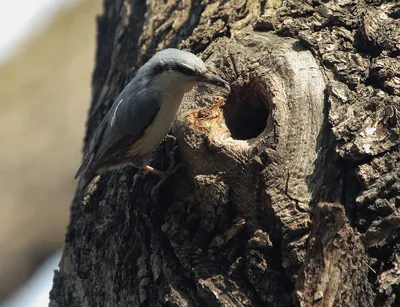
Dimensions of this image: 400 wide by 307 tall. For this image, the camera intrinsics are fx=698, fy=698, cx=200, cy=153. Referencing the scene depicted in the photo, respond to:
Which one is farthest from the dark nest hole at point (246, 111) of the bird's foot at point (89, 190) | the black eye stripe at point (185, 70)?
the bird's foot at point (89, 190)

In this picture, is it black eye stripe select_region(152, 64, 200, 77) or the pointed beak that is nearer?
the pointed beak

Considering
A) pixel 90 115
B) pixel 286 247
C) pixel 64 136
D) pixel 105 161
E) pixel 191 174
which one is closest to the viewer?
pixel 286 247

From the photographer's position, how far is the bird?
340 cm

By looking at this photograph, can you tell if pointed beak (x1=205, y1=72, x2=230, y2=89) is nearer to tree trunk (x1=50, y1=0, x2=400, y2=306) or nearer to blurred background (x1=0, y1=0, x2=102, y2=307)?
tree trunk (x1=50, y1=0, x2=400, y2=306)

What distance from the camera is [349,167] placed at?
8.40 ft

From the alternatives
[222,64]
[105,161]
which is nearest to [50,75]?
[105,161]

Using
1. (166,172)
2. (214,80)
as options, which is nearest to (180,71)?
(214,80)

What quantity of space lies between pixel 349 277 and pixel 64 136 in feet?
9.96

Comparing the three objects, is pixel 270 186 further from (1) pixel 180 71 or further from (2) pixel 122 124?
(2) pixel 122 124

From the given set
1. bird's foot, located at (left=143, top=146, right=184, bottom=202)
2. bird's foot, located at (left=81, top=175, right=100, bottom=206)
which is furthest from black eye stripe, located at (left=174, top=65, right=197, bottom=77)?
bird's foot, located at (left=81, top=175, right=100, bottom=206)

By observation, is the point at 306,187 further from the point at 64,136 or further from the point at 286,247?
the point at 64,136

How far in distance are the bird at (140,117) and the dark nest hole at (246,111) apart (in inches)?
13.5

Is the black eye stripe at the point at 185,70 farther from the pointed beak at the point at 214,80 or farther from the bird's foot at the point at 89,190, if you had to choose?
the bird's foot at the point at 89,190

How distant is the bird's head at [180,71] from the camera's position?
118 inches
